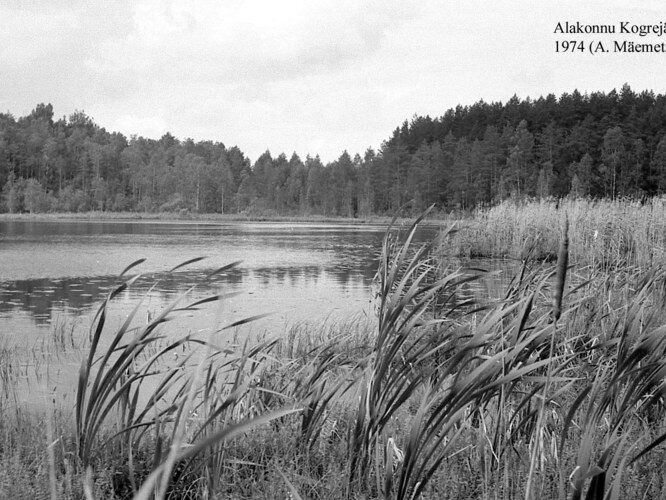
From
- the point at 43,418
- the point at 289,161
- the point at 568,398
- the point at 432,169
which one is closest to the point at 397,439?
the point at 568,398

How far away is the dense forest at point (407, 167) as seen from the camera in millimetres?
72625

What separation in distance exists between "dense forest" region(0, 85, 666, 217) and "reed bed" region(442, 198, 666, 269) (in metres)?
48.0

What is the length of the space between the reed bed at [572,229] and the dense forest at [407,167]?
48.0m

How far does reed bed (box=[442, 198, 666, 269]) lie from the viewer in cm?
1333

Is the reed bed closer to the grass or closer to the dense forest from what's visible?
the grass

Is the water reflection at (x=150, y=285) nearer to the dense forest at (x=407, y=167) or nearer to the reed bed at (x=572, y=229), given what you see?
the reed bed at (x=572, y=229)

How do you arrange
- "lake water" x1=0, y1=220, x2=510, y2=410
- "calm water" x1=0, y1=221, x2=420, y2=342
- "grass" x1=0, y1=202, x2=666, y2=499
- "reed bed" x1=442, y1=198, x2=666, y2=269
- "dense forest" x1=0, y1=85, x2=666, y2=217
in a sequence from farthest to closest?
"dense forest" x1=0, y1=85, x2=666, y2=217, "reed bed" x1=442, y1=198, x2=666, y2=269, "calm water" x1=0, y1=221, x2=420, y2=342, "lake water" x1=0, y1=220, x2=510, y2=410, "grass" x1=0, y1=202, x2=666, y2=499

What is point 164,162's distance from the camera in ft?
342

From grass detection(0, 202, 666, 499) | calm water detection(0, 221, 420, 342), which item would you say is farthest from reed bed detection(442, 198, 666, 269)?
grass detection(0, 202, 666, 499)

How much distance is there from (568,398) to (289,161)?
116 meters

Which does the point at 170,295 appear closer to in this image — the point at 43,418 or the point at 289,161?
the point at 43,418

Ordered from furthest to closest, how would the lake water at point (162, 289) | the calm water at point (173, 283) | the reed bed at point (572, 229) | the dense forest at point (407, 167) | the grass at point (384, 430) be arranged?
the dense forest at point (407, 167) < the reed bed at point (572, 229) < the calm water at point (173, 283) < the lake water at point (162, 289) < the grass at point (384, 430)

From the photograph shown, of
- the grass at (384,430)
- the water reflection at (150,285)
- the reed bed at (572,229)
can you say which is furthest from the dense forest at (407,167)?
the grass at (384,430)

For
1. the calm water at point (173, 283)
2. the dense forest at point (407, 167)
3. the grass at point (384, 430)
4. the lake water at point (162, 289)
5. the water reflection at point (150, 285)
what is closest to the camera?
the grass at point (384, 430)
